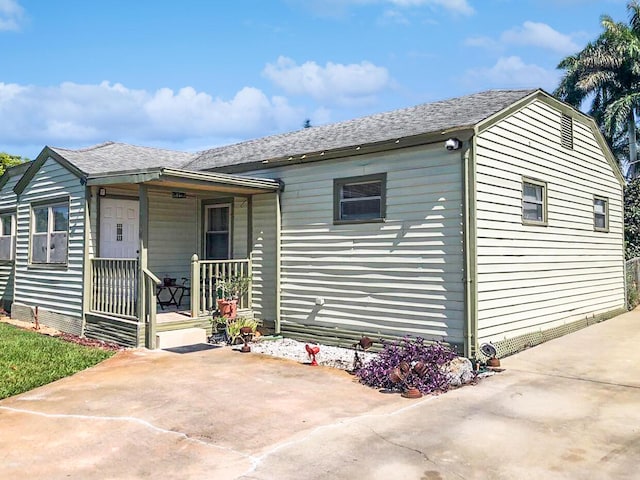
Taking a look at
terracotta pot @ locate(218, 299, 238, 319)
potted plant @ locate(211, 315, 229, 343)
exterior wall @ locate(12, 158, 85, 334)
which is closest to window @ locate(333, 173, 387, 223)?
terracotta pot @ locate(218, 299, 238, 319)

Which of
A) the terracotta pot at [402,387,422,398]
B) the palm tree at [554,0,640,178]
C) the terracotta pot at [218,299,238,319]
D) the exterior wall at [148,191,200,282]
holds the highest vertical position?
the palm tree at [554,0,640,178]

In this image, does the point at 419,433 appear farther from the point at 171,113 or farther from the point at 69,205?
the point at 171,113

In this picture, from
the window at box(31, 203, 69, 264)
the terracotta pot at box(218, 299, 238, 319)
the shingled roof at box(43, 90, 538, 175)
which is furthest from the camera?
the window at box(31, 203, 69, 264)

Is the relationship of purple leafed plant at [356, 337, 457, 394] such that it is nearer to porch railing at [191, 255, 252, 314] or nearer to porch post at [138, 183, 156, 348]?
porch railing at [191, 255, 252, 314]

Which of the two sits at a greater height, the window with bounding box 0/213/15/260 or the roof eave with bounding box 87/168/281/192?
the roof eave with bounding box 87/168/281/192

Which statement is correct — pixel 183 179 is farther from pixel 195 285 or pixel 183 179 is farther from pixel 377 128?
pixel 377 128

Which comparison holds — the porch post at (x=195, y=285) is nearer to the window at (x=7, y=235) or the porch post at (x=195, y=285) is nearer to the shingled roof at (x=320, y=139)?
the shingled roof at (x=320, y=139)

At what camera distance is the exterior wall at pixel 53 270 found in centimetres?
1052

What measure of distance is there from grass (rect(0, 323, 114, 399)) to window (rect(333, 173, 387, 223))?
4653 millimetres

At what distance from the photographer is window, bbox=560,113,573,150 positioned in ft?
34.6

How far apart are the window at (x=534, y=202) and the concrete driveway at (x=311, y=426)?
9.02 feet

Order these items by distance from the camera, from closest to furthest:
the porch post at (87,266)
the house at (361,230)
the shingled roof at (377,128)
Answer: the house at (361,230), the shingled roof at (377,128), the porch post at (87,266)

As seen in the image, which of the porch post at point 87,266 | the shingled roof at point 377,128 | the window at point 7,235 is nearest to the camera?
the shingled roof at point 377,128

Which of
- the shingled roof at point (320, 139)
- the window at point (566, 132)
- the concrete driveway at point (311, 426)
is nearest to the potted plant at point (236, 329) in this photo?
the concrete driveway at point (311, 426)
